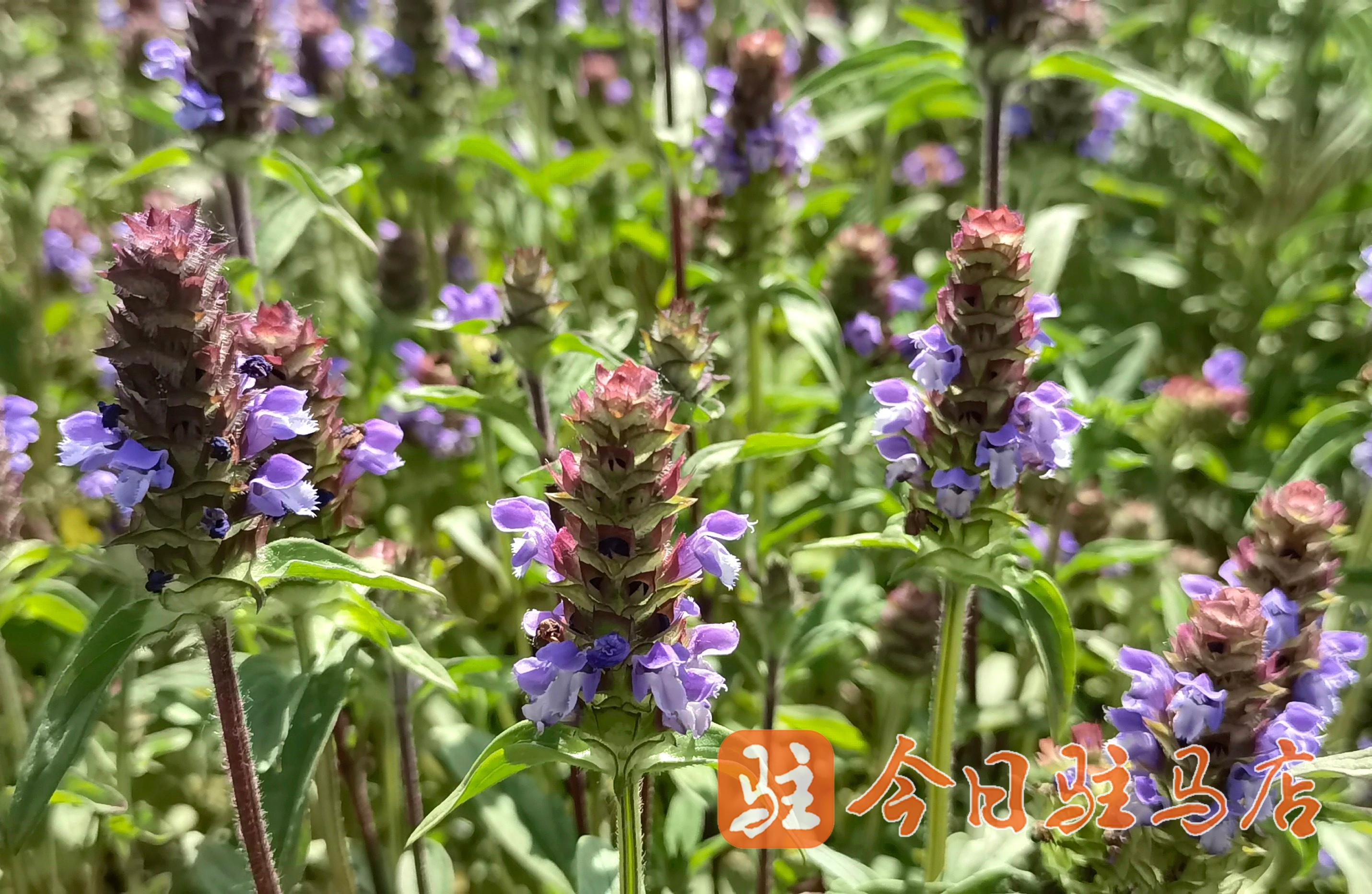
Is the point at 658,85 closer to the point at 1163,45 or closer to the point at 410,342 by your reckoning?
the point at 410,342

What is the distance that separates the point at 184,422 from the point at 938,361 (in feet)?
5.59

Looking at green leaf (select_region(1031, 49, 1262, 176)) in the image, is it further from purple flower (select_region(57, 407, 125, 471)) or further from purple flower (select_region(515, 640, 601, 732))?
purple flower (select_region(57, 407, 125, 471))

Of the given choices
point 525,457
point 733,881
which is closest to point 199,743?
point 525,457

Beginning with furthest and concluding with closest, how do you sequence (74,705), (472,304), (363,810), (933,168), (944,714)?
(933,168) < (472,304) < (363,810) < (944,714) < (74,705)

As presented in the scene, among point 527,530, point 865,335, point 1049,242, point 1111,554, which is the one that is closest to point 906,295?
point 865,335

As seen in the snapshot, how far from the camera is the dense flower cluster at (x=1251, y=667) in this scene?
2434 mm

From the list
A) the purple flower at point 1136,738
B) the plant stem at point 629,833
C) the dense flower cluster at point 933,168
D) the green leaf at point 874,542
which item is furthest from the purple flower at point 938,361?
the dense flower cluster at point 933,168

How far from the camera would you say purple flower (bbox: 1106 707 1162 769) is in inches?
99.9

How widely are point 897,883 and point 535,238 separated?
4.25m

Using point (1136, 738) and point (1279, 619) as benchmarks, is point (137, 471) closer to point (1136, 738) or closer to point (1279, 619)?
point (1136, 738)

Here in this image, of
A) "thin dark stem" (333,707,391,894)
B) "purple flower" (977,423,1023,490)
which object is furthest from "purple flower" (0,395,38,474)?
"purple flower" (977,423,1023,490)

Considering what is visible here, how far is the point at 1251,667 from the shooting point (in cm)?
240

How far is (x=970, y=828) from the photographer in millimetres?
3551

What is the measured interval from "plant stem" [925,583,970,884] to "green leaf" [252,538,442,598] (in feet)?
4.55
